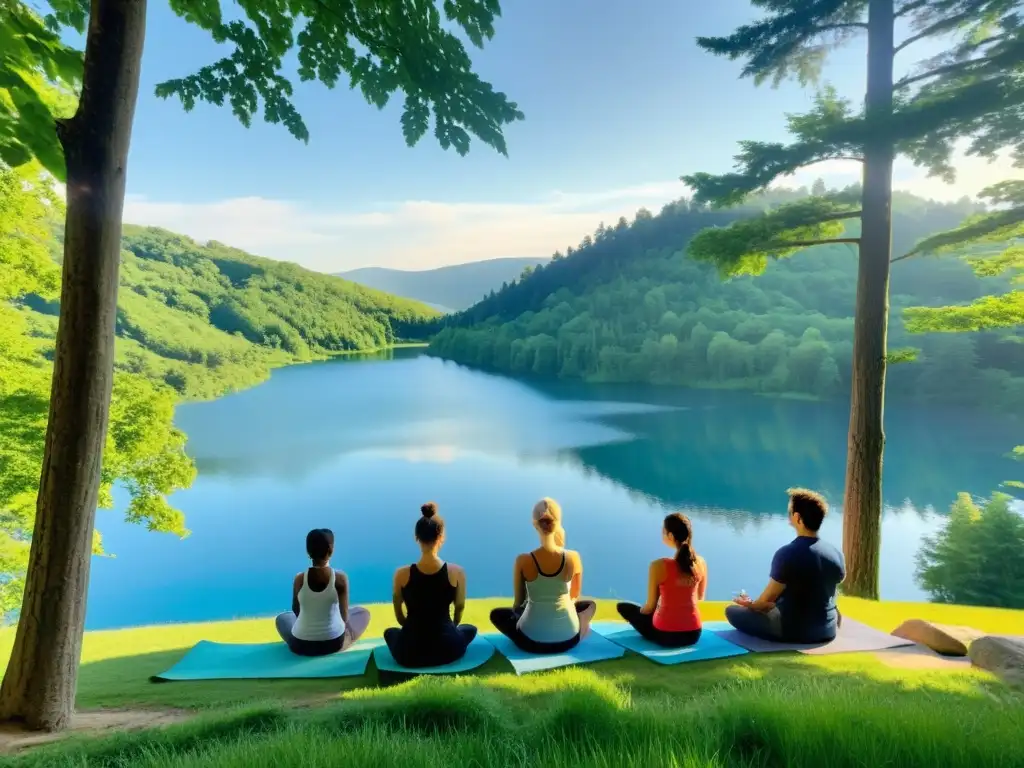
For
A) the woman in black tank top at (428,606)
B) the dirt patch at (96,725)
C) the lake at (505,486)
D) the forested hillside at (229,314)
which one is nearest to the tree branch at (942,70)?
the woman in black tank top at (428,606)

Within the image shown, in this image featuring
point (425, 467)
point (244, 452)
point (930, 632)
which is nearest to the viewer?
point (930, 632)

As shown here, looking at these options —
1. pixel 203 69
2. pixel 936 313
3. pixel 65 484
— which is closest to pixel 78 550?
pixel 65 484

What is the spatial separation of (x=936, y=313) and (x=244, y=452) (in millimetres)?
30335

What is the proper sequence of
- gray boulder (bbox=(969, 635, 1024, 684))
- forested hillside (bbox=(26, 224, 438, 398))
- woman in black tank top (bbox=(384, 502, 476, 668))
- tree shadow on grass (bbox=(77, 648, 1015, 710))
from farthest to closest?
forested hillside (bbox=(26, 224, 438, 398)), woman in black tank top (bbox=(384, 502, 476, 668)), gray boulder (bbox=(969, 635, 1024, 684)), tree shadow on grass (bbox=(77, 648, 1015, 710))

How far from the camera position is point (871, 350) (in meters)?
6.34

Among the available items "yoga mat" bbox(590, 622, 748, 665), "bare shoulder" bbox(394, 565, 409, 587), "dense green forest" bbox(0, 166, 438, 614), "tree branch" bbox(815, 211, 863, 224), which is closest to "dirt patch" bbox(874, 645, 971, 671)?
"yoga mat" bbox(590, 622, 748, 665)

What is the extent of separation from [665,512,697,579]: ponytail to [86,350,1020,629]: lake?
9.18 meters

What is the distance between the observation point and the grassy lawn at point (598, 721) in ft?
5.90

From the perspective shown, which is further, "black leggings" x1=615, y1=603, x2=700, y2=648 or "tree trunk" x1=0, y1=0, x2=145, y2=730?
"black leggings" x1=615, y1=603, x2=700, y2=648

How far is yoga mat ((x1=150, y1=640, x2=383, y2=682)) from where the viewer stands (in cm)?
375

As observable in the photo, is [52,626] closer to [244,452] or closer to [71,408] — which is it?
[71,408]

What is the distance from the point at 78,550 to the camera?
Result: 282 centimetres

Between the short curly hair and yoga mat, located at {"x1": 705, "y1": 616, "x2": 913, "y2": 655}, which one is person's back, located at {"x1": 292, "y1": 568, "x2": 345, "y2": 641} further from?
the short curly hair

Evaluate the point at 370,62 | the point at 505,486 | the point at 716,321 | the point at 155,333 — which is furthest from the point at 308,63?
the point at 155,333
